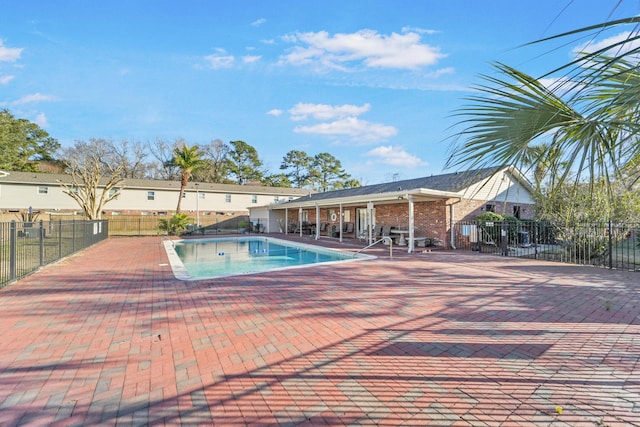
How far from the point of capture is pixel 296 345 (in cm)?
375

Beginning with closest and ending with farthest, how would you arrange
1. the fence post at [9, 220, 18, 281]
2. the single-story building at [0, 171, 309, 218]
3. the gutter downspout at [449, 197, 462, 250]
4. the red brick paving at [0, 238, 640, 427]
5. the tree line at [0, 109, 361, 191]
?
the red brick paving at [0, 238, 640, 427] → the fence post at [9, 220, 18, 281] → the gutter downspout at [449, 197, 462, 250] → the single-story building at [0, 171, 309, 218] → the tree line at [0, 109, 361, 191]

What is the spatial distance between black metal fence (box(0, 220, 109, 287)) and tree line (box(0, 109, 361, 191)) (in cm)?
1563

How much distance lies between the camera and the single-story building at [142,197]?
2625 cm

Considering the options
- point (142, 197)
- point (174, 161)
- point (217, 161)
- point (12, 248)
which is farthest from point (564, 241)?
point (217, 161)

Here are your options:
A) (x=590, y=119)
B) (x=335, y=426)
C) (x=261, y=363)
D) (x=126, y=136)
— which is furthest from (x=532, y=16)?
(x=126, y=136)

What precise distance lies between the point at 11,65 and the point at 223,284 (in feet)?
67.4

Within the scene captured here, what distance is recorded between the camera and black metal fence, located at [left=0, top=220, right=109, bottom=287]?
7145 millimetres

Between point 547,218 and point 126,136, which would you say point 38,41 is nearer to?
point 547,218

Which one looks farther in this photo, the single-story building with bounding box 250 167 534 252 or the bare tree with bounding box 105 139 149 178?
the bare tree with bounding box 105 139 149 178

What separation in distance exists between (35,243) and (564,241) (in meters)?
18.9

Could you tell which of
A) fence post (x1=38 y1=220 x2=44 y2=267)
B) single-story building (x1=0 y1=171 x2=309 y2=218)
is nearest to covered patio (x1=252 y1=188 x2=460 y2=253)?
single-story building (x1=0 y1=171 x2=309 y2=218)

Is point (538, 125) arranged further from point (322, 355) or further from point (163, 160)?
point (163, 160)

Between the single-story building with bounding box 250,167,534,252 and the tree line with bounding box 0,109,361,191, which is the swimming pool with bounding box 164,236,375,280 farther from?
the tree line with bounding box 0,109,361,191

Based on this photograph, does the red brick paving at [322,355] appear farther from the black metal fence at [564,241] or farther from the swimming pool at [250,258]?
the black metal fence at [564,241]
